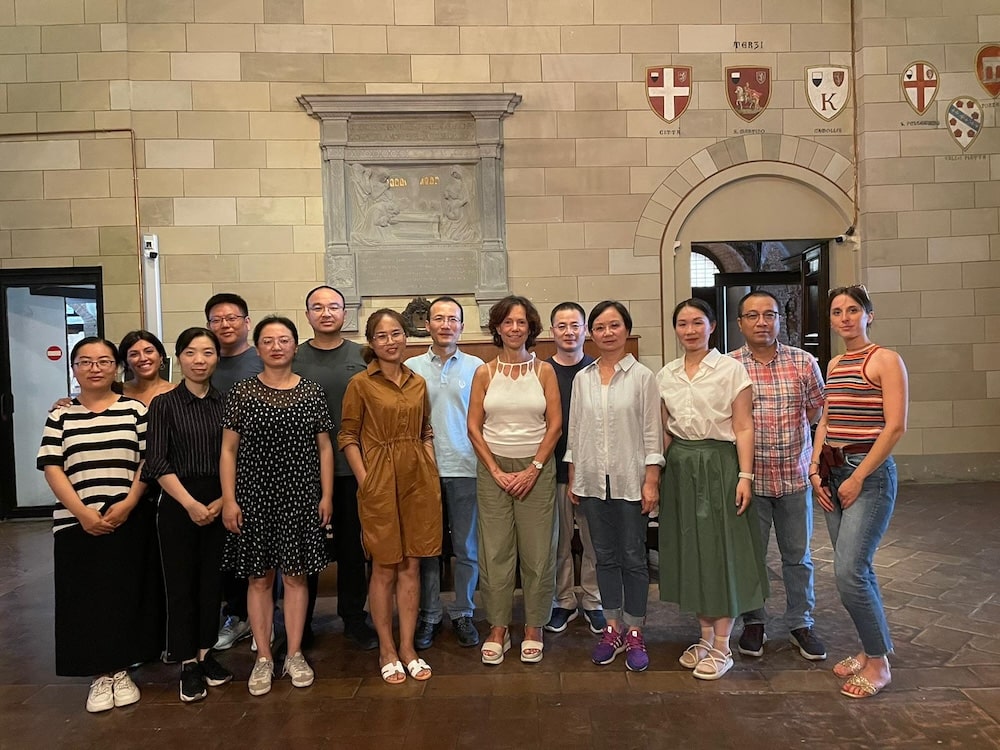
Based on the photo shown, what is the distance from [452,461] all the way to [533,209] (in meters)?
3.89

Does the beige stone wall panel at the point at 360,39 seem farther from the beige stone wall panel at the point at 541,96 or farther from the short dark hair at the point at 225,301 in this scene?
the short dark hair at the point at 225,301

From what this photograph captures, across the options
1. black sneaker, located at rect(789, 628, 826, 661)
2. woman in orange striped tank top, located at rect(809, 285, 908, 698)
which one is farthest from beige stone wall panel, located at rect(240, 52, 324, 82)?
black sneaker, located at rect(789, 628, 826, 661)

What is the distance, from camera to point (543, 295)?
6.55 meters

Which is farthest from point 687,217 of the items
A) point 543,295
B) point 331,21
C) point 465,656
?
point 465,656

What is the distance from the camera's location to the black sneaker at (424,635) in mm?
3211

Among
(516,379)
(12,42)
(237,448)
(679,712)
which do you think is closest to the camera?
(679,712)

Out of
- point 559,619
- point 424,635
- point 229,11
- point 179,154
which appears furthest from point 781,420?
point 229,11

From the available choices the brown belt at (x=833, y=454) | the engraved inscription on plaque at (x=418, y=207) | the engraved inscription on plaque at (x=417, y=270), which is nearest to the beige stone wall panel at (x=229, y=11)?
the engraved inscription on plaque at (x=418, y=207)

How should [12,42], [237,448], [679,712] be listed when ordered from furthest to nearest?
[12,42], [237,448], [679,712]

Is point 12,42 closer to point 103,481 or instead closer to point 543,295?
point 543,295

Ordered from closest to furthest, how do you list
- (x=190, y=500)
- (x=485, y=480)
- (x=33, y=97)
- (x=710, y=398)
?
(x=190, y=500)
(x=710, y=398)
(x=485, y=480)
(x=33, y=97)

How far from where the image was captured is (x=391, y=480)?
9.50 feet

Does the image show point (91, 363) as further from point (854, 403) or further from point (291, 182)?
point (291, 182)

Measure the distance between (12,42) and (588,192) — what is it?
5455mm
